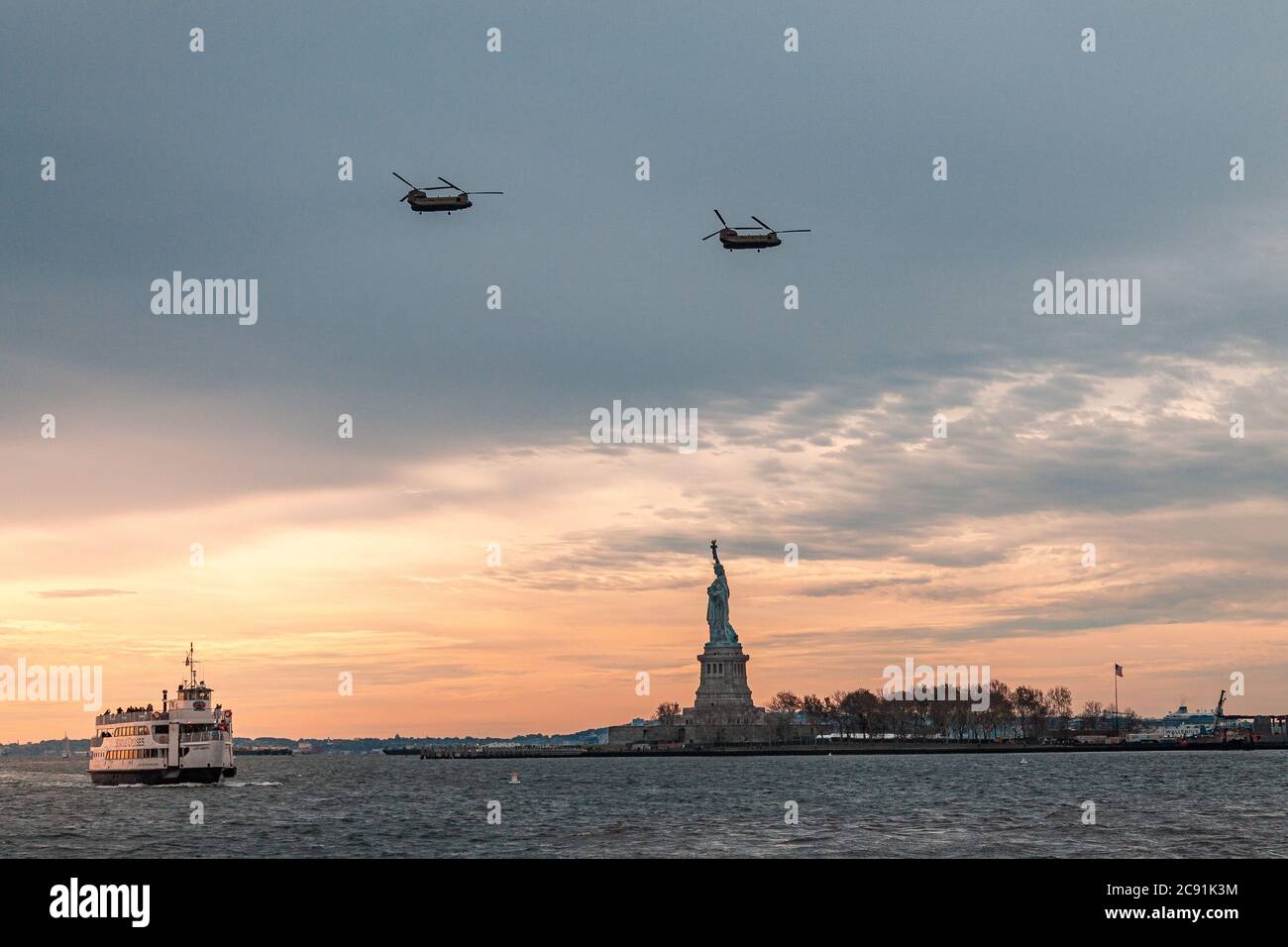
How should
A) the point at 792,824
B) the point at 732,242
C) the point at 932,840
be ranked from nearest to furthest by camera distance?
1. the point at 932,840
2. the point at 792,824
3. the point at 732,242

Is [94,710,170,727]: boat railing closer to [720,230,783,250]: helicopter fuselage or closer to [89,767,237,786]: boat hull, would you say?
[89,767,237,786]: boat hull


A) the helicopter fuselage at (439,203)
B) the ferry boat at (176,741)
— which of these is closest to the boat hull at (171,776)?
the ferry boat at (176,741)

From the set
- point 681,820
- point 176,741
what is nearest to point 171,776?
point 176,741

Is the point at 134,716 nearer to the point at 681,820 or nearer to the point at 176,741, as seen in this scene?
the point at 176,741

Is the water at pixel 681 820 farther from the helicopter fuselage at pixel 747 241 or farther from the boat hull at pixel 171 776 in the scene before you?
the helicopter fuselage at pixel 747 241

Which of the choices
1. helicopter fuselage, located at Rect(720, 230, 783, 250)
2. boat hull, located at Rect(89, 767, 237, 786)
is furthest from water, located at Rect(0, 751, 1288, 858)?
helicopter fuselage, located at Rect(720, 230, 783, 250)
